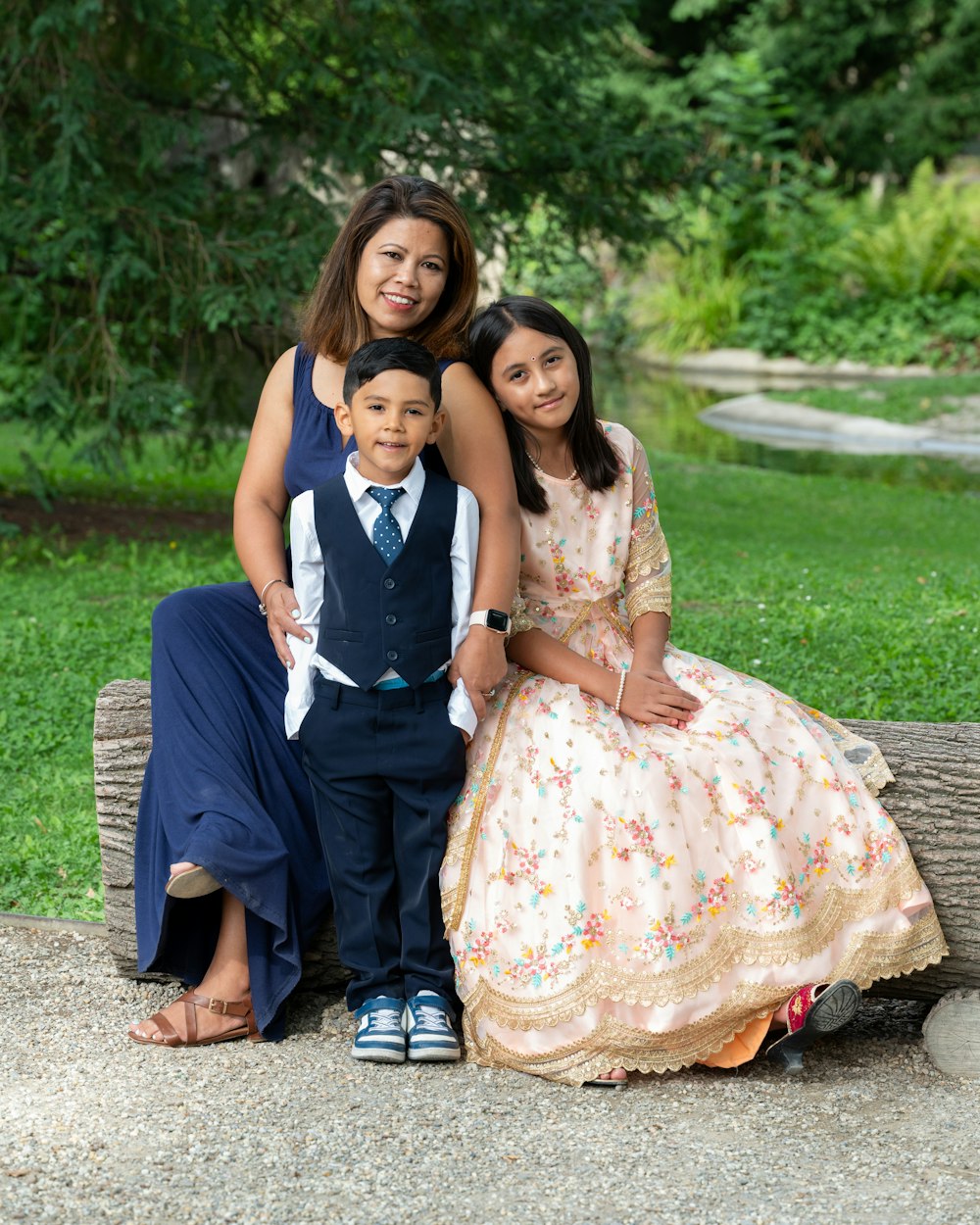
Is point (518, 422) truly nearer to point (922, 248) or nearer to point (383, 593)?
point (383, 593)

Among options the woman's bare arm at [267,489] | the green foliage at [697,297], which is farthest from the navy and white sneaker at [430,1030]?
the green foliage at [697,297]

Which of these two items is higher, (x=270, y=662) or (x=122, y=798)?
(x=270, y=662)

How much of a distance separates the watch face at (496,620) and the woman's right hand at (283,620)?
1.23 feet

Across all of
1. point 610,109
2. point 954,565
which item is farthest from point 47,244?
point 954,565

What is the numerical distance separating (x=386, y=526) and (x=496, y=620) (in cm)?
30

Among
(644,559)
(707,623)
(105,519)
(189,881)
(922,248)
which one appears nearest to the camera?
(189,881)

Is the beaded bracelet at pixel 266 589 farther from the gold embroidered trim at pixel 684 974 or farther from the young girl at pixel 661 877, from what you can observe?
the gold embroidered trim at pixel 684 974

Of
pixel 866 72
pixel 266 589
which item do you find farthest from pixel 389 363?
pixel 866 72

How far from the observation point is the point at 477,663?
309 centimetres

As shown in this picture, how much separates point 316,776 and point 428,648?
1.16ft

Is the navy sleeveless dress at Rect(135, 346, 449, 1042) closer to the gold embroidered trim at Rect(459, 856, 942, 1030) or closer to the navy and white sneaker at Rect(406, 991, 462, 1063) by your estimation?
the navy and white sneaker at Rect(406, 991, 462, 1063)

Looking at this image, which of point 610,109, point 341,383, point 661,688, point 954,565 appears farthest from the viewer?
point 610,109

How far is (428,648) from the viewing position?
3.06 meters

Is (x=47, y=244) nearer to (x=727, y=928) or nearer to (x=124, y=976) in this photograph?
(x=124, y=976)
